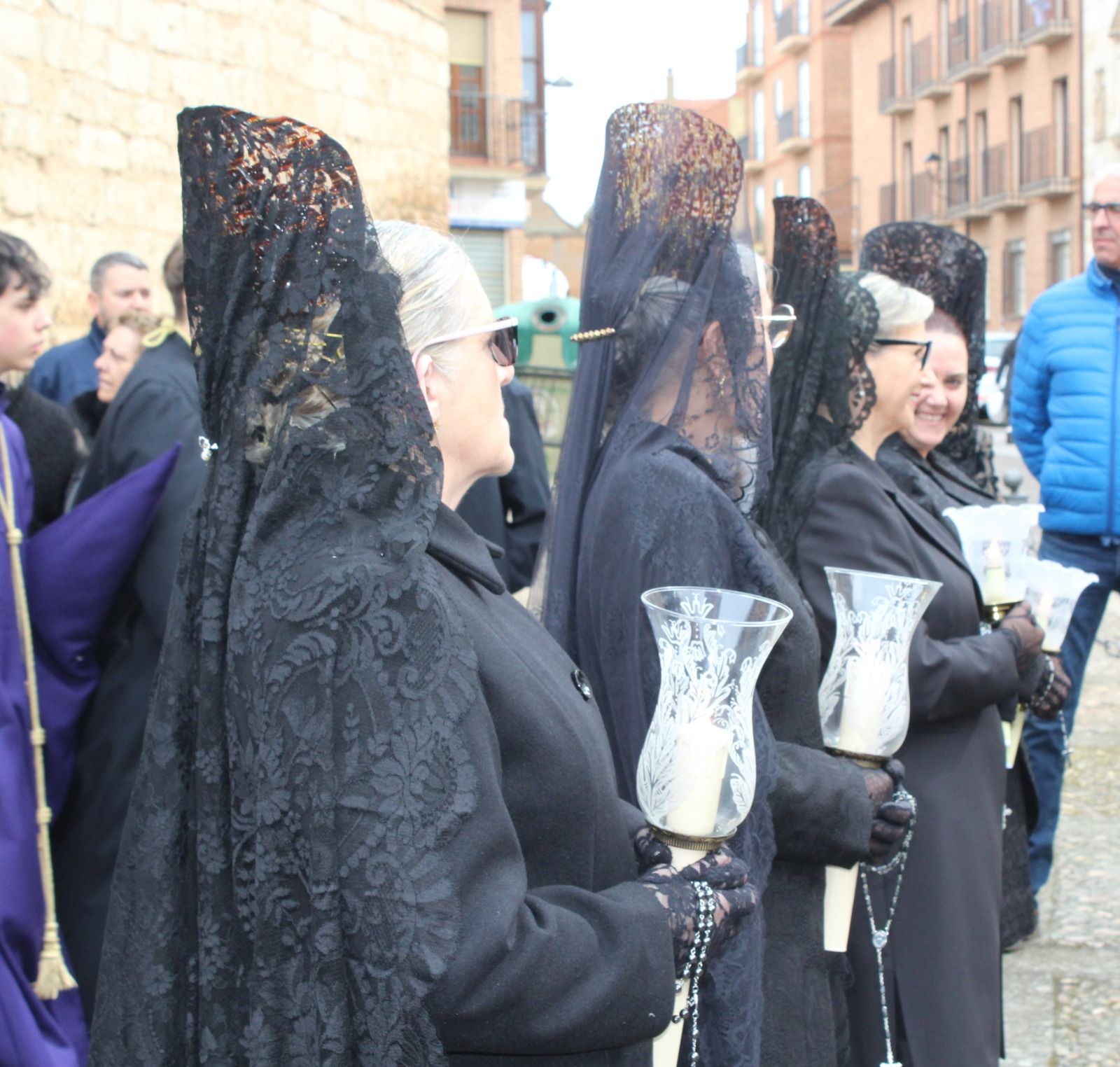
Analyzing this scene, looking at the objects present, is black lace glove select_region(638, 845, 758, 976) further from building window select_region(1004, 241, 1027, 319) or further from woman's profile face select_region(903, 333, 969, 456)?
building window select_region(1004, 241, 1027, 319)

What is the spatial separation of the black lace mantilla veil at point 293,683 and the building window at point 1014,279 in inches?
1445

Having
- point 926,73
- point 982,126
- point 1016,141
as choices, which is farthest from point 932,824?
point 926,73

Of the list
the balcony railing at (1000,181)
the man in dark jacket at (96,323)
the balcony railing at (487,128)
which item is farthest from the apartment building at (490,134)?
the man in dark jacket at (96,323)

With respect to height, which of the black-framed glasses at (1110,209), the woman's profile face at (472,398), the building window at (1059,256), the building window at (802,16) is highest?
the building window at (802,16)

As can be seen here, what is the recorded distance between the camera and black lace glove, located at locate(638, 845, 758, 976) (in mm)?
1738

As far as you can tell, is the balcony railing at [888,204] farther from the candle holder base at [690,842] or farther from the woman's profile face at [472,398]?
the candle holder base at [690,842]

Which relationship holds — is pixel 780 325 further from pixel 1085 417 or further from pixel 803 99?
pixel 803 99

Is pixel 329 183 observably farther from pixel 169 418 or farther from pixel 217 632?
pixel 169 418

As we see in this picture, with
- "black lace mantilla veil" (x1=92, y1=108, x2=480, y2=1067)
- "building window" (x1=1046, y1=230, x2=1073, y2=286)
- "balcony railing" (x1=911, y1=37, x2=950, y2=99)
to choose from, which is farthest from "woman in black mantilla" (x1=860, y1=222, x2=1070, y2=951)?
"balcony railing" (x1=911, y1=37, x2=950, y2=99)

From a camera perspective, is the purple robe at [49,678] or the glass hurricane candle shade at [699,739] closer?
the glass hurricane candle shade at [699,739]

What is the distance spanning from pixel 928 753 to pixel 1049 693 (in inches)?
23.7

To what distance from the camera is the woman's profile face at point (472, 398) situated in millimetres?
1901

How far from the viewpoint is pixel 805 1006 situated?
8.65 ft

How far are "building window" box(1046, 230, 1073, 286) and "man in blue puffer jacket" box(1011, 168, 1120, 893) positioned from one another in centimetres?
2996
